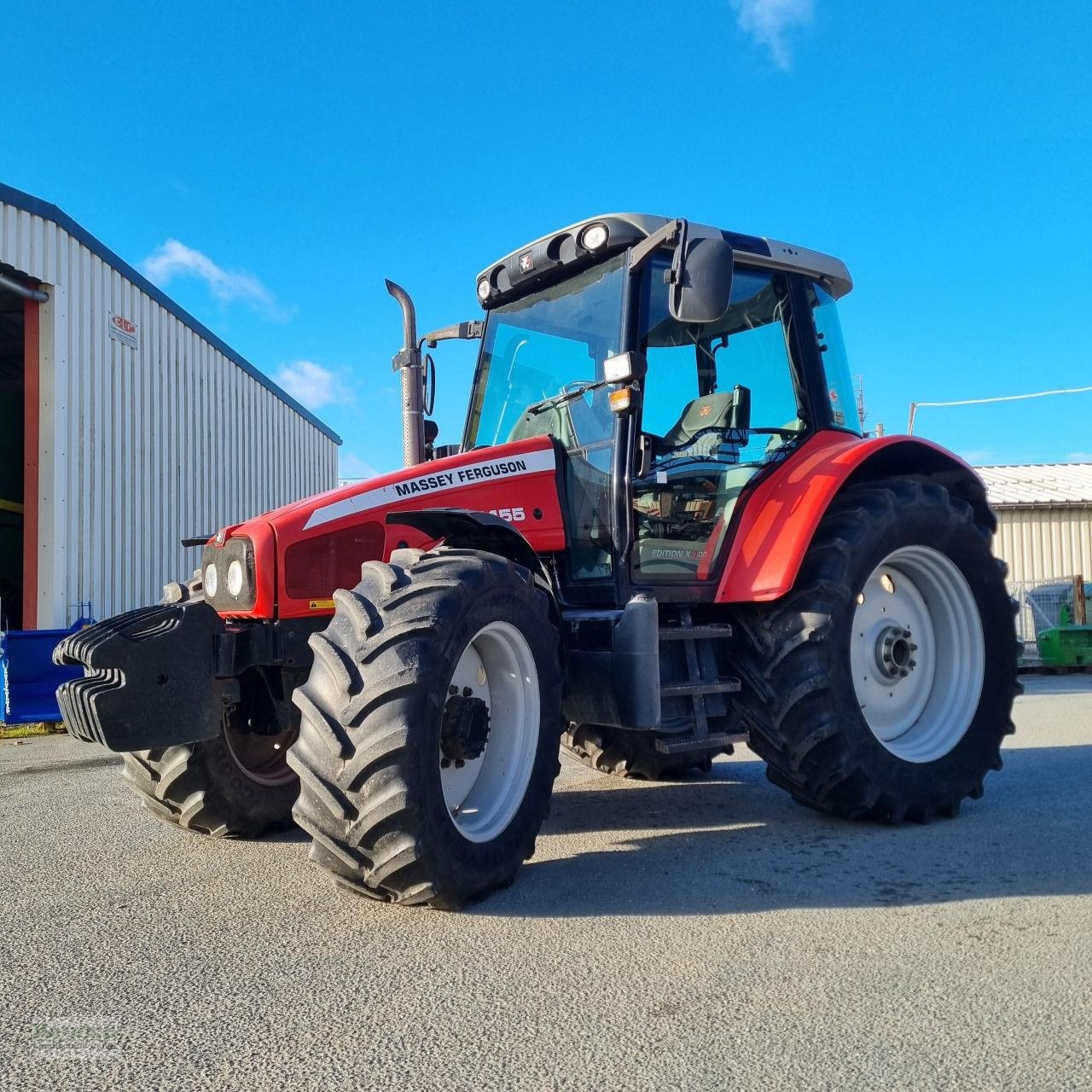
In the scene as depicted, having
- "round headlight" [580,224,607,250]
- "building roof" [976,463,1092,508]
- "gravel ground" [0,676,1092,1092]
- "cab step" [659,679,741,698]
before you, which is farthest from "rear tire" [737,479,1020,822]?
"building roof" [976,463,1092,508]

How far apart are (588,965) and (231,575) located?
200 centimetres

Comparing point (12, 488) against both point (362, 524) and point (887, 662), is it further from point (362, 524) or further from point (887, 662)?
point (887, 662)

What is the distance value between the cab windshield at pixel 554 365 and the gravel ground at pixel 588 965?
72.5 inches

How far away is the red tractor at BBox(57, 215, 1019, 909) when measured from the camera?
3021mm

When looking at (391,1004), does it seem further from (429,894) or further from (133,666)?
(133,666)

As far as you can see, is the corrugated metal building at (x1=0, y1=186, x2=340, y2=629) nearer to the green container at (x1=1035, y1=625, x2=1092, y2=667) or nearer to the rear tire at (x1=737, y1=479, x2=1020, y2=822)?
the rear tire at (x1=737, y1=479, x2=1020, y2=822)

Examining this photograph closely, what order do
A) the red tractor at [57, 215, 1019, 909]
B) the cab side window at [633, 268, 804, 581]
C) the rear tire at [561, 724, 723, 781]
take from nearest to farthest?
the red tractor at [57, 215, 1019, 909] → the cab side window at [633, 268, 804, 581] → the rear tire at [561, 724, 723, 781]

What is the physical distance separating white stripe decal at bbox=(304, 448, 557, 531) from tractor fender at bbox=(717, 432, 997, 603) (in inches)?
39.7

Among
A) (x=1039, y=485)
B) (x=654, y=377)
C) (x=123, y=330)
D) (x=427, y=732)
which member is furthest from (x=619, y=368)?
(x=1039, y=485)

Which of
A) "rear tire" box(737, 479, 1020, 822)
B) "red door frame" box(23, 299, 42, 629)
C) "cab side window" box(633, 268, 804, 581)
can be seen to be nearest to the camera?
"rear tire" box(737, 479, 1020, 822)

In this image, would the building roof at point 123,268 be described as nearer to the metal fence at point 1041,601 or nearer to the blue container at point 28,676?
the blue container at point 28,676

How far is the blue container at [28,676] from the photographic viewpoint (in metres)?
8.48

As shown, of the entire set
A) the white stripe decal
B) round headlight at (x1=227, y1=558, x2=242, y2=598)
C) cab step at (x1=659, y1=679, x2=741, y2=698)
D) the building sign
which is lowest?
cab step at (x1=659, y1=679, x2=741, y2=698)

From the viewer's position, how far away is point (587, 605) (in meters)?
4.23
